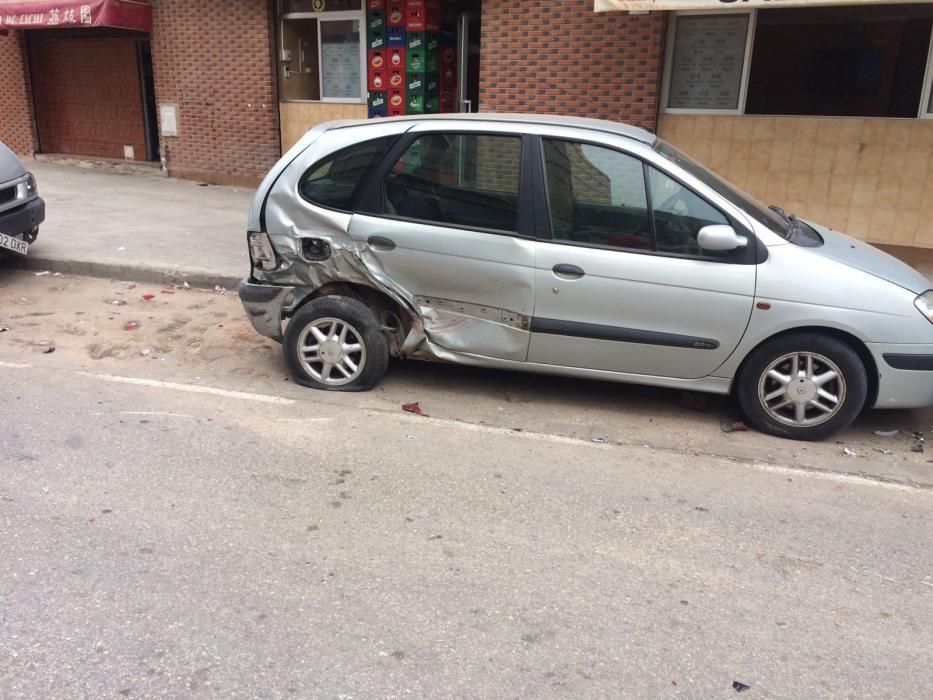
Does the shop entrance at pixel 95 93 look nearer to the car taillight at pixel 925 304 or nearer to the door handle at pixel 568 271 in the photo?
the door handle at pixel 568 271

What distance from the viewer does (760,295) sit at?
181 inches

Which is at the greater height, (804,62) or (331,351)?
(804,62)

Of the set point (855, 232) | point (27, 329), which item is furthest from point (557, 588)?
point (855, 232)

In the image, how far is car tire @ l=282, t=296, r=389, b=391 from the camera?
5.17 metres

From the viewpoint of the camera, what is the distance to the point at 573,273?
4.76 metres

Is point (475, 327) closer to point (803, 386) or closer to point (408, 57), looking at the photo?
point (803, 386)

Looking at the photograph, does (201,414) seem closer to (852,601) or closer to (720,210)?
(720,210)

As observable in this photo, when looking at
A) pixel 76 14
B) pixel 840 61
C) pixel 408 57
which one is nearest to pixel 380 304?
pixel 840 61

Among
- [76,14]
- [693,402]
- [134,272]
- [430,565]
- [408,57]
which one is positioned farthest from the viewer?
[76,14]

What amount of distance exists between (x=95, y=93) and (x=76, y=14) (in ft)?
9.03

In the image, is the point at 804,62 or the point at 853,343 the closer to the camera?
the point at 853,343

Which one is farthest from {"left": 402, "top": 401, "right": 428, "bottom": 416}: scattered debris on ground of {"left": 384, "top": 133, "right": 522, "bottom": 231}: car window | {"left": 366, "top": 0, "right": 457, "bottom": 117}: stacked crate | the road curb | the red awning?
the red awning

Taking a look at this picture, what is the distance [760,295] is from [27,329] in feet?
19.1

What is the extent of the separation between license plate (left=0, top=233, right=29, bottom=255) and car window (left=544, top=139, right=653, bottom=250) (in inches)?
224
